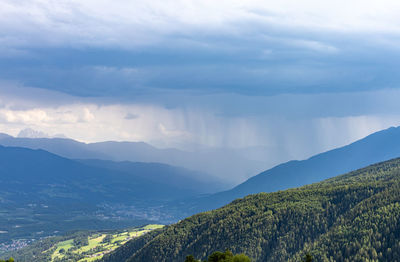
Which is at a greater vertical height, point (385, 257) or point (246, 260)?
point (246, 260)

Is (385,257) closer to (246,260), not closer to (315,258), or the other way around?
(315,258)

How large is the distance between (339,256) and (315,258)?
35.1 feet

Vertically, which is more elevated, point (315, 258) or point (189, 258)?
point (189, 258)

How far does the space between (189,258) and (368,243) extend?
9059 cm

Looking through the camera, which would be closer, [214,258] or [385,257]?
[214,258]

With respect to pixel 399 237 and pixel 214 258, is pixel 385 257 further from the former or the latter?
pixel 214 258

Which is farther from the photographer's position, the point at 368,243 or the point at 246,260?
the point at 368,243

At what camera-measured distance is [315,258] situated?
190 m

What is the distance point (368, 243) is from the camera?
185 m

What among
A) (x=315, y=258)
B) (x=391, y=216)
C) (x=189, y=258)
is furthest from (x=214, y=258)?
(x=391, y=216)

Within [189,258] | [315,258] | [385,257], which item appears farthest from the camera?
[315,258]

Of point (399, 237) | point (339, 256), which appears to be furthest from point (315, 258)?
point (399, 237)

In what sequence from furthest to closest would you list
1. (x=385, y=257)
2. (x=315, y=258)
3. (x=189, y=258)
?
(x=315, y=258)
(x=385, y=257)
(x=189, y=258)

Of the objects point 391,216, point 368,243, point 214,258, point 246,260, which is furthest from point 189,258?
point 391,216
